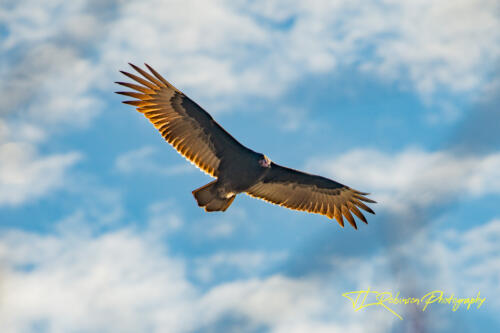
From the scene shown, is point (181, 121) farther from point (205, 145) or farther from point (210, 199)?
point (210, 199)

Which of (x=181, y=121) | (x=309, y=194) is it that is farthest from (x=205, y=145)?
(x=309, y=194)

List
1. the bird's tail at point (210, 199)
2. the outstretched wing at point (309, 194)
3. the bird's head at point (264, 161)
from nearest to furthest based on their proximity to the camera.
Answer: the bird's tail at point (210, 199), the bird's head at point (264, 161), the outstretched wing at point (309, 194)

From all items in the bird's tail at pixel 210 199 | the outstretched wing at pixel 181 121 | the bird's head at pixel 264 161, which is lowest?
the bird's tail at pixel 210 199

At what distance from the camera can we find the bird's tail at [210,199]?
23.6m

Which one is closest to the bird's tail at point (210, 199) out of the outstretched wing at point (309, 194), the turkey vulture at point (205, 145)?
the turkey vulture at point (205, 145)

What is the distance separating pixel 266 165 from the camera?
78.8 ft

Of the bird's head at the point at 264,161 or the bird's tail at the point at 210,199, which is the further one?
the bird's head at the point at 264,161

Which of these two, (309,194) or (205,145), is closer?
(205,145)

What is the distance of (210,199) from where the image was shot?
23750 millimetres

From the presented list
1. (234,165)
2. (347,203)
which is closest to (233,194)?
(234,165)

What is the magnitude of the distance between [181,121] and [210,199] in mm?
2730

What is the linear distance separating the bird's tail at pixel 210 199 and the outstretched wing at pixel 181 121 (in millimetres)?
791

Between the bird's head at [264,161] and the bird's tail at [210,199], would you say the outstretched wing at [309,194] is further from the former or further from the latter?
the bird's tail at [210,199]

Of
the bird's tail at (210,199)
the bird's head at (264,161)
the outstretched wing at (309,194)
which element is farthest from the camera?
the outstretched wing at (309,194)
